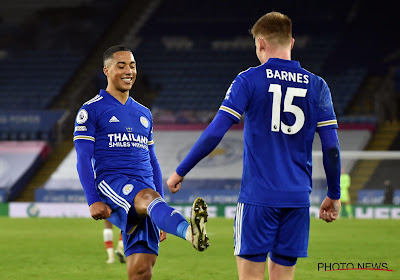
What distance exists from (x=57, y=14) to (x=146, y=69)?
5.68 m

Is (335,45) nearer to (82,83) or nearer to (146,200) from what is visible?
(82,83)

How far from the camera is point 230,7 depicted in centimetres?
3603

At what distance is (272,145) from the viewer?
457 cm

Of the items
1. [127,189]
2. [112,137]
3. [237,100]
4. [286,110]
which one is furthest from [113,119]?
[286,110]

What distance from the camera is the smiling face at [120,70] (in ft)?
19.2

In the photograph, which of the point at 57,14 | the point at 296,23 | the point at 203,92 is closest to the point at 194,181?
the point at 203,92

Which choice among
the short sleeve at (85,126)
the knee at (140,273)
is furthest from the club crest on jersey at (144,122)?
the knee at (140,273)

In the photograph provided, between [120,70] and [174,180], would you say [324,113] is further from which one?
[120,70]

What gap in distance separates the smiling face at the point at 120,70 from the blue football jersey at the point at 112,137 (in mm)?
118

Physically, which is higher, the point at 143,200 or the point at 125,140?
the point at 125,140

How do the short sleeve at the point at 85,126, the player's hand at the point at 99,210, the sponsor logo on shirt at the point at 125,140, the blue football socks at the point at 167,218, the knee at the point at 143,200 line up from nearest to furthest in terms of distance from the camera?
the blue football socks at the point at 167,218 → the knee at the point at 143,200 → the player's hand at the point at 99,210 → the short sleeve at the point at 85,126 → the sponsor logo on shirt at the point at 125,140

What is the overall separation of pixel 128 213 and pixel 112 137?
630 millimetres

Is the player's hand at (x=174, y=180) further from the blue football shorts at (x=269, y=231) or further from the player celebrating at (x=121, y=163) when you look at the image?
the player celebrating at (x=121, y=163)

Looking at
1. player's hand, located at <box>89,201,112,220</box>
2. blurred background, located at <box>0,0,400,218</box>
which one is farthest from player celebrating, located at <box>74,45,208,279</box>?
blurred background, located at <box>0,0,400,218</box>
